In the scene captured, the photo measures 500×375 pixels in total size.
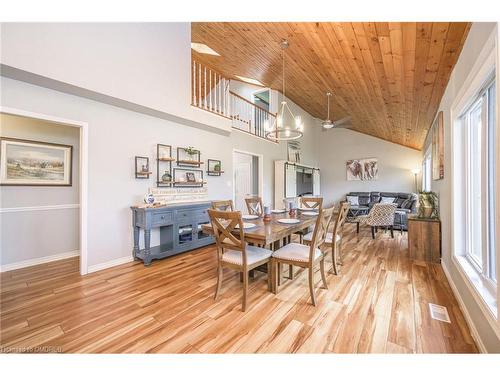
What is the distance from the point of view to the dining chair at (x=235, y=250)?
1957mm

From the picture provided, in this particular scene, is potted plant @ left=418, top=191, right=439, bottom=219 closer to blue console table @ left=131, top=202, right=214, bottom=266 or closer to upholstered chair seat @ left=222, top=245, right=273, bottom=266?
upholstered chair seat @ left=222, top=245, right=273, bottom=266

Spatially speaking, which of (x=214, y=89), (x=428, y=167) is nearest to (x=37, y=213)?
(x=214, y=89)

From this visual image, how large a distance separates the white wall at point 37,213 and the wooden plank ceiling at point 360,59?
10.9 feet

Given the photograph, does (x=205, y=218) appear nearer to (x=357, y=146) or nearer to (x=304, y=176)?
(x=304, y=176)

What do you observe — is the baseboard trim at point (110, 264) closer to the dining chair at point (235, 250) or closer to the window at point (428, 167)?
the dining chair at point (235, 250)

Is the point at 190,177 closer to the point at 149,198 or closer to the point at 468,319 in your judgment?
the point at 149,198

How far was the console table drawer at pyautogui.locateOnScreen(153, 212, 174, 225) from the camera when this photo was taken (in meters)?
3.20

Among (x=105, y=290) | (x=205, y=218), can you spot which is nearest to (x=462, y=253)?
(x=205, y=218)

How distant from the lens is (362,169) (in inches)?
319

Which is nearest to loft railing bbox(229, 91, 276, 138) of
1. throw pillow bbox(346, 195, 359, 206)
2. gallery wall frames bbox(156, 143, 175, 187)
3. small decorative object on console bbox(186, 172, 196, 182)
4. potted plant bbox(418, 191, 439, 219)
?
small decorative object on console bbox(186, 172, 196, 182)

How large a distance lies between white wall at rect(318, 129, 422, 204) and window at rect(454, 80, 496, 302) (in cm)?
609

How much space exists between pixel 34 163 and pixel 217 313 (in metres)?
3.53
